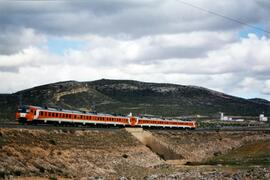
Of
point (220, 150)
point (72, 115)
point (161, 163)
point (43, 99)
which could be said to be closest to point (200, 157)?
point (220, 150)

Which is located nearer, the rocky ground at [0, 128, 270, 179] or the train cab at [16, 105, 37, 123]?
the rocky ground at [0, 128, 270, 179]

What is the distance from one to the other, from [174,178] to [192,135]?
157ft

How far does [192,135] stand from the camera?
320ft

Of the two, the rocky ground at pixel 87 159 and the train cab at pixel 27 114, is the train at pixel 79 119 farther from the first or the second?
the rocky ground at pixel 87 159

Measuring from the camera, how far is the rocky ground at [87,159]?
1817 inches

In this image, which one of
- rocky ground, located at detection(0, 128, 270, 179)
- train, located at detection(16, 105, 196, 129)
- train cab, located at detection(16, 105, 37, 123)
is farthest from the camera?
train, located at detection(16, 105, 196, 129)

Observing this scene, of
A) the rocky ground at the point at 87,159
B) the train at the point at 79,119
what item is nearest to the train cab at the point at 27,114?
the train at the point at 79,119

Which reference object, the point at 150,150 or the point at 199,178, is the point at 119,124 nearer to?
the point at 150,150

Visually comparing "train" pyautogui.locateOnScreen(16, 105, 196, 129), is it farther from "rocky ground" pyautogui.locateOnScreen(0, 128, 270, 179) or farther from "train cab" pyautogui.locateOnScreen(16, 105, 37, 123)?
"rocky ground" pyautogui.locateOnScreen(0, 128, 270, 179)

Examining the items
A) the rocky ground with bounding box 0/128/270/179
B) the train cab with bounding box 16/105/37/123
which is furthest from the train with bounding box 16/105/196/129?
the rocky ground with bounding box 0/128/270/179

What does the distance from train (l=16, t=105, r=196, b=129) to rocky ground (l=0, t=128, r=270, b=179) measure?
5.61 metres

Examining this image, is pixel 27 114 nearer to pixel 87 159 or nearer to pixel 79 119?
pixel 79 119

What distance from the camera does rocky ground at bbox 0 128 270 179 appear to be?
46.2 meters

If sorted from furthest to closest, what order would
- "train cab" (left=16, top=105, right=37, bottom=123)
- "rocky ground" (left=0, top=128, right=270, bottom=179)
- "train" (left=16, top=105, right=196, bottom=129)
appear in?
"train" (left=16, top=105, right=196, bottom=129) < "train cab" (left=16, top=105, right=37, bottom=123) < "rocky ground" (left=0, top=128, right=270, bottom=179)
